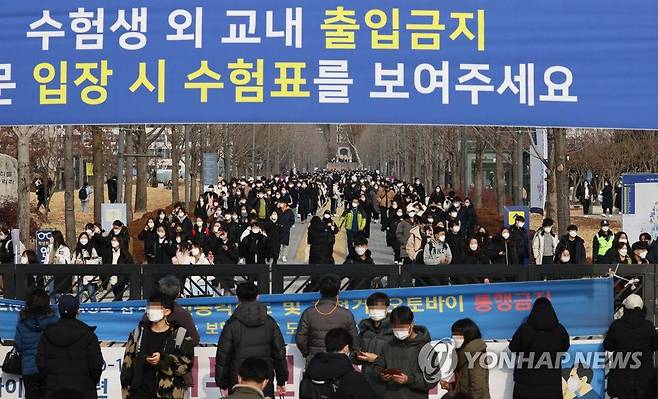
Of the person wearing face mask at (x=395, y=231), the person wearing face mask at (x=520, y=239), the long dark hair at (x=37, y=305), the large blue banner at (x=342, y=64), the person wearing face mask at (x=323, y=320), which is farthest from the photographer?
the person wearing face mask at (x=395, y=231)

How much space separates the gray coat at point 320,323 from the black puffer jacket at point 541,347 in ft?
5.29

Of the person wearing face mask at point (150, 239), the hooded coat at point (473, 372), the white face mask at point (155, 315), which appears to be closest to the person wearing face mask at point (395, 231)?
the person wearing face mask at point (150, 239)

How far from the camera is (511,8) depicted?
11656 mm

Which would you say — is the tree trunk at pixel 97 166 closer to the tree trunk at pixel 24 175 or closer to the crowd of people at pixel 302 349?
the tree trunk at pixel 24 175

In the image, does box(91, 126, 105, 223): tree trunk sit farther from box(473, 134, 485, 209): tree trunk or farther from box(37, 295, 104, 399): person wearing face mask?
box(37, 295, 104, 399): person wearing face mask

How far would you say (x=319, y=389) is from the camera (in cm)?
768

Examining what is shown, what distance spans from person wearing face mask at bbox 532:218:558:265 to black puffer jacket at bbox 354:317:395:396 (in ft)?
42.2

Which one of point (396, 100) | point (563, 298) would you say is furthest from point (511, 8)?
point (563, 298)

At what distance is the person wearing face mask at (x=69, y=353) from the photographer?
9195mm

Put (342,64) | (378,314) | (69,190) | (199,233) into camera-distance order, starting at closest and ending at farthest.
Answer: (378,314) < (342,64) < (199,233) < (69,190)

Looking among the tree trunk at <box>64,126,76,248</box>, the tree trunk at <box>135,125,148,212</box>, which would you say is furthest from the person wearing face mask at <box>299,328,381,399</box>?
the tree trunk at <box>135,125,148,212</box>

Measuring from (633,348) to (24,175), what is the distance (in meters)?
15.5

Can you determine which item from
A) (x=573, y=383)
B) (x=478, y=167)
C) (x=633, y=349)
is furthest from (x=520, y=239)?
(x=478, y=167)

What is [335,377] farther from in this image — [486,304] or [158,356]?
[486,304]
